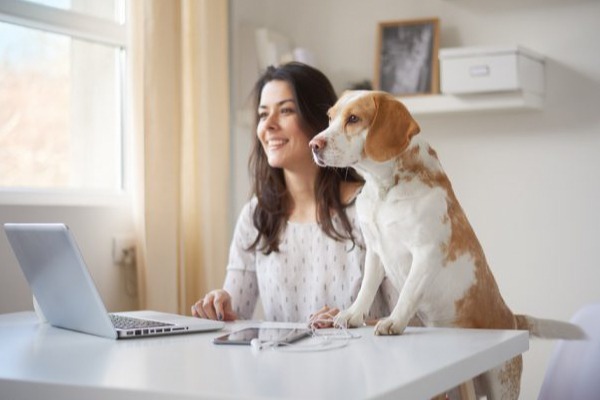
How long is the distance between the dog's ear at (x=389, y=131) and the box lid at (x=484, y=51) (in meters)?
1.23

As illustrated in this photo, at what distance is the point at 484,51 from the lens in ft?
8.51

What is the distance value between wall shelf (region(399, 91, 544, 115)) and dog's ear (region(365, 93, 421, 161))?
4.06 ft

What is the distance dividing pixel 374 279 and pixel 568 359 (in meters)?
0.54

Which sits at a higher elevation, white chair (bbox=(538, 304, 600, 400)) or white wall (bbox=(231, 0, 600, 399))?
white wall (bbox=(231, 0, 600, 399))

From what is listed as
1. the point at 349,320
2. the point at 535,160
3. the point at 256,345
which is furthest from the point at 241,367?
the point at 535,160

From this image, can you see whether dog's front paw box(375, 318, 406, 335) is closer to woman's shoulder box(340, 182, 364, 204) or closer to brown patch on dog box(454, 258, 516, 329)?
brown patch on dog box(454, 258, 516, 329)

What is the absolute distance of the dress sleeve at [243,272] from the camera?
2.18 metres

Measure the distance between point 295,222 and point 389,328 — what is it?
756 mm

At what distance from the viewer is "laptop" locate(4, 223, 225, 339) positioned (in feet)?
4.83

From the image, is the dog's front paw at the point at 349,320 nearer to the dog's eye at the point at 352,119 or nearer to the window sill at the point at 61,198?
the dog's eye at the point at 352,119

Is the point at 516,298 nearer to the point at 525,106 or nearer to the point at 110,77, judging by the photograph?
the point at 525,106

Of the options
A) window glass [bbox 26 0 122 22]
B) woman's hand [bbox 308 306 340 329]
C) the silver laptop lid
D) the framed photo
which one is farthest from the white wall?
the silver laptop lid

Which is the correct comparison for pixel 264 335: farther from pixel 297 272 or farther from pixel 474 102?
pixel 474 102

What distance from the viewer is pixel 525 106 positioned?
2598mm
